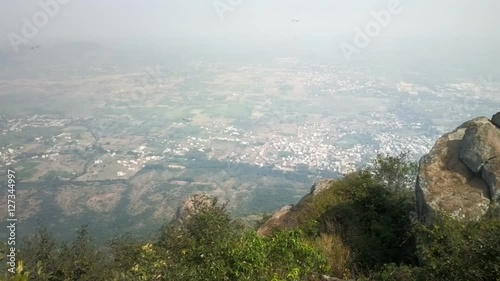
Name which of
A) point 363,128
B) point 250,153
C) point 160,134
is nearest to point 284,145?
point 250,153

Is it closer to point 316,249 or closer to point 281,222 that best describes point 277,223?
point 281,222

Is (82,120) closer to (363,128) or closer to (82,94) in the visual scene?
(82,94)

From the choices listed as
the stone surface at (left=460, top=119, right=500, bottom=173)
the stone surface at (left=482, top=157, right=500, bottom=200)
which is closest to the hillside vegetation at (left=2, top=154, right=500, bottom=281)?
the stone surface at (left=482, top=157, right=500, bottom=200)

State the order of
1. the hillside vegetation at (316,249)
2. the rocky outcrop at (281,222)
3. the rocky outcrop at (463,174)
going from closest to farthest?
1. the hillside vegetation at (316,249)
2. the rocky outcrop at (463,174)
3. the rocky outcrop at (281,222)

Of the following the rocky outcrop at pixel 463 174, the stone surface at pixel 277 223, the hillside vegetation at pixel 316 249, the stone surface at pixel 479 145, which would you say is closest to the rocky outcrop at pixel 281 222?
the stone surface at pixel 277 223

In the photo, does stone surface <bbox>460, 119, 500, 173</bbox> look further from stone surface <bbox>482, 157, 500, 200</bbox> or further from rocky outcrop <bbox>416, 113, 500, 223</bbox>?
stone surface <bbox>482, 157, 500, 200</bbox>

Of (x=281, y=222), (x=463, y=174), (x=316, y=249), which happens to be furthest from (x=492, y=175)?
(x=281, y=222)

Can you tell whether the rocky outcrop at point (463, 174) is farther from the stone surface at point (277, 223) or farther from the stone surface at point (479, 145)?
the stone surface at point (277, 223)
